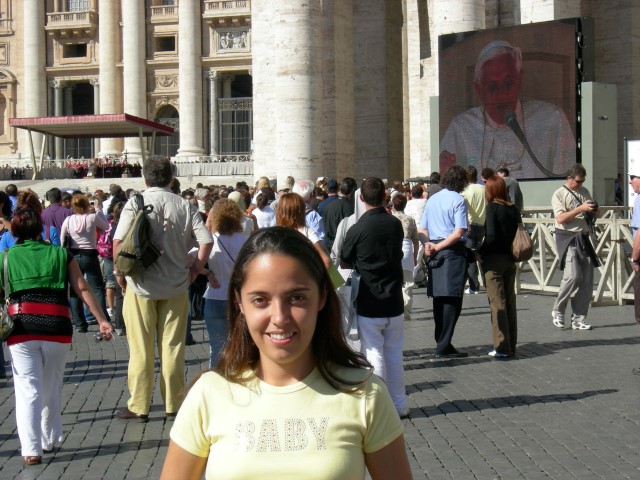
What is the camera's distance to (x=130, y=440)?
6.51 meters

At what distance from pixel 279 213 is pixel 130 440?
204cm

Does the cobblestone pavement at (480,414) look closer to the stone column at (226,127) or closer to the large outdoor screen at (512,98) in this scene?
the large outdoor screen at (512,98)

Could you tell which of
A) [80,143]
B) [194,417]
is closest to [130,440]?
[194,417]

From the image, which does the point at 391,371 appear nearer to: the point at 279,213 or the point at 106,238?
the point at 279,213

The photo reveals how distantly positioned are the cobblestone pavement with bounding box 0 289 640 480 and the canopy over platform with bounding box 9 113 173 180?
28.8m

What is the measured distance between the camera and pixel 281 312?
2383 millimetres

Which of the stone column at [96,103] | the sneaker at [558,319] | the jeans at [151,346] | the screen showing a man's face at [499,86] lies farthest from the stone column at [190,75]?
the jeans at [151,346]

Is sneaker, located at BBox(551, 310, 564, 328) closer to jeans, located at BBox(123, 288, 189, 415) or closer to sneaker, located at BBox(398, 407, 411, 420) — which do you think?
sneaker, located at BBox(398, 407, 411, 420)

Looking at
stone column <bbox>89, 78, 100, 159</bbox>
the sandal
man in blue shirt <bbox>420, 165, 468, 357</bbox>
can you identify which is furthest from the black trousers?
stone column <bbox>89, 78, 100, 159</bbox>

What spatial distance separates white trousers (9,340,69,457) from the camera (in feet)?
19.7

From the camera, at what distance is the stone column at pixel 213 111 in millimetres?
50156

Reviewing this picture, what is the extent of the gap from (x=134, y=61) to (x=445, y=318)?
4417 cm

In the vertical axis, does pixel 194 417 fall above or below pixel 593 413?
above

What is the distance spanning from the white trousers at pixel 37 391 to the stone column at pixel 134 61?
4562 cm
